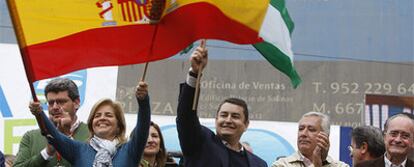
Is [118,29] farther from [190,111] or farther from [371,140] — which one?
[371,140]

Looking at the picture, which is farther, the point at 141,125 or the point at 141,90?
the point at 141,125

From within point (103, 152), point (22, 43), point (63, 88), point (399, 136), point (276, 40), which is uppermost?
point (22, 43)

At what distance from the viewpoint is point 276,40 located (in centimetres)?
543

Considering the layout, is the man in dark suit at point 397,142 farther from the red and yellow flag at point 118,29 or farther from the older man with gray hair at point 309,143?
the red and yellow flag at point 118,29

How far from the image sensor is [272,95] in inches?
444

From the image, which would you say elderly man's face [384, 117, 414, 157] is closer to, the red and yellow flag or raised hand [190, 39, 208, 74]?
the red and yellow flag

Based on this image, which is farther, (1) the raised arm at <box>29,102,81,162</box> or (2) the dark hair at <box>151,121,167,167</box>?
(2) the dark hair at <box>151,121,167,167</box>

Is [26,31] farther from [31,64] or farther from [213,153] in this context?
[213,153]

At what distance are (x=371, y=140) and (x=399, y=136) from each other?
38 centimetres

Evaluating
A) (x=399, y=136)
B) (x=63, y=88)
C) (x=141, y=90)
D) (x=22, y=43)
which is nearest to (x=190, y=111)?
(x=141, y=90)

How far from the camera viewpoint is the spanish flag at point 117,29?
5.24 metres

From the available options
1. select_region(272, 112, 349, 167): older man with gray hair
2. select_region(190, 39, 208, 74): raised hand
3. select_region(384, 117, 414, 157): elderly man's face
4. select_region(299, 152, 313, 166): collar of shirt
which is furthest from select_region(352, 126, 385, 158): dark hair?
select_region(190, 39, 208, 74): raised hand

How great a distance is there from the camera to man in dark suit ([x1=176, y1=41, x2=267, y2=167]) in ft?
16.5

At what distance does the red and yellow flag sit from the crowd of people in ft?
0.81
